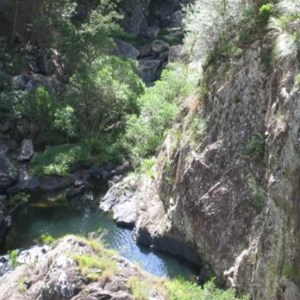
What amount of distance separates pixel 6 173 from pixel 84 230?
8581 millimetres

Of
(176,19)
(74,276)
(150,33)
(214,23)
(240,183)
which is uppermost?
(176,19)

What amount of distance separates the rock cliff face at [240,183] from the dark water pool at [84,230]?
2.34 ft

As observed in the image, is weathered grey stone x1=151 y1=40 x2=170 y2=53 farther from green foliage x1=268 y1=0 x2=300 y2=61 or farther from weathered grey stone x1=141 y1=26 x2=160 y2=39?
green foliage x1=268 y1=0 x2=300 y2=61

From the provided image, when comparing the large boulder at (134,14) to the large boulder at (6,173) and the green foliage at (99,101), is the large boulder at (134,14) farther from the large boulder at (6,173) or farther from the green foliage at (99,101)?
Answer: the large boulder at (6,173)

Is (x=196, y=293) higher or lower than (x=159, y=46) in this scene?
lower

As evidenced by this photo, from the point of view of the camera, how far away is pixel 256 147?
66.1ft

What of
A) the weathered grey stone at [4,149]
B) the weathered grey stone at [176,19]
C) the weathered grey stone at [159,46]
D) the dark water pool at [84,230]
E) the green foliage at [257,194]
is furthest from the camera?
the weathered grey stone at [176,19]

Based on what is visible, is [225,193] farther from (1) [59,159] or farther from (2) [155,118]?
(1) [59,159]

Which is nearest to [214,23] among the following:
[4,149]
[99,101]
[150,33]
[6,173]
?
[6,173]

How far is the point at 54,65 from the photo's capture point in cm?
4981

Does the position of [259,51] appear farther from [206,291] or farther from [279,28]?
[206,291]

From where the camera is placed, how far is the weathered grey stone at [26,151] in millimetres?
39375

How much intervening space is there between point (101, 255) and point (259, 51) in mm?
9739

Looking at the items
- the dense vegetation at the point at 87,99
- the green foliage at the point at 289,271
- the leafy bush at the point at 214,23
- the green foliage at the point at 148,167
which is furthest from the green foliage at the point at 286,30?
the green foliage at the point at 148,167
